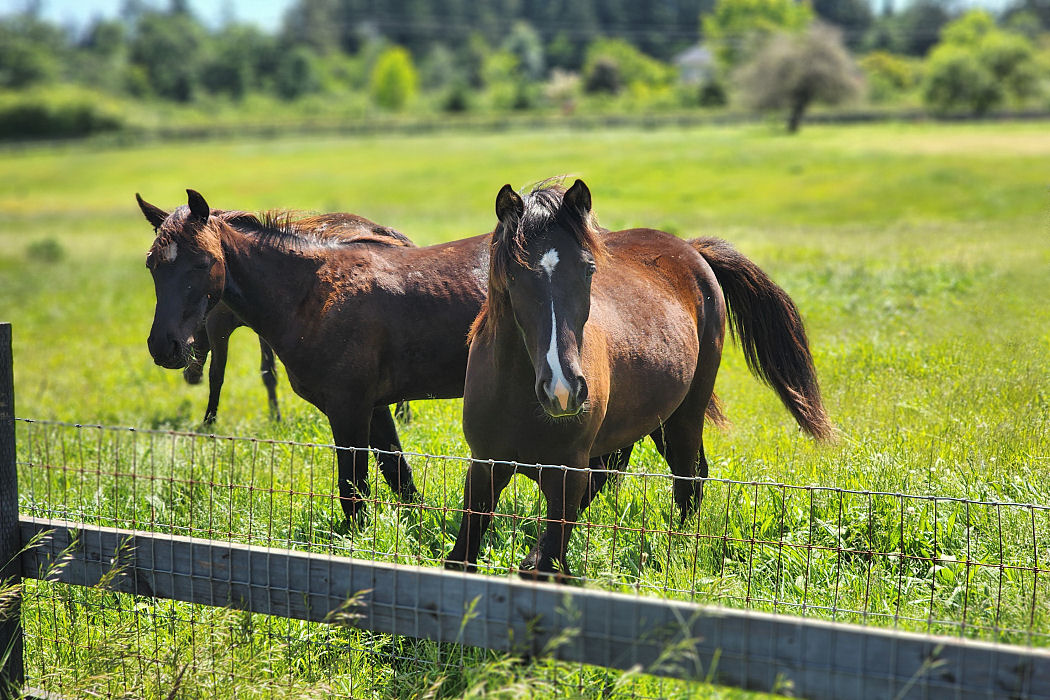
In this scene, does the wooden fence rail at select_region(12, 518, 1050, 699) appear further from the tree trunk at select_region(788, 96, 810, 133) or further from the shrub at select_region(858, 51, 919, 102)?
the shrub at select_region(858, 51, 919, 102)

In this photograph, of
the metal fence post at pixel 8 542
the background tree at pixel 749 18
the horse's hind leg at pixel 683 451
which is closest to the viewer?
the metal fence post at pixel 8 542

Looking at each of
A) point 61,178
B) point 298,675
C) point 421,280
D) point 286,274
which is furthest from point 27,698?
point 61,178

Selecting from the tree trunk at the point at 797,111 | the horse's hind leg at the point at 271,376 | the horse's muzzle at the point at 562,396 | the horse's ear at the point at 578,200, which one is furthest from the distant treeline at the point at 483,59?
the horse's muzzle at the point at 562,396

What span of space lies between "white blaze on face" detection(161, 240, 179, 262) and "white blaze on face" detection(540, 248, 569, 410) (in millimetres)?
2896

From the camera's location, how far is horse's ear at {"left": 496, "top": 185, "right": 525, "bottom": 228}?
427cm

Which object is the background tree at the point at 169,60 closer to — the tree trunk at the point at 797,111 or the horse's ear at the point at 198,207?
the tree trunk at the point at 797,111

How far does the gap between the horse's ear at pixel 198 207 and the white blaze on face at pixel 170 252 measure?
0.90 feet

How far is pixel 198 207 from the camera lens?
5.93 metres

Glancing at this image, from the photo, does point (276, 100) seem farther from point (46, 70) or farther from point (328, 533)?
point (328, 533)

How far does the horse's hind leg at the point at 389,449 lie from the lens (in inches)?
263

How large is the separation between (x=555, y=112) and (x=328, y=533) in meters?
80.9

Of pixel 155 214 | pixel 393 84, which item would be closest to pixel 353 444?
pixel 155 214

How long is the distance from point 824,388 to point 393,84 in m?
112

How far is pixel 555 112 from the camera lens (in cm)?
8338
